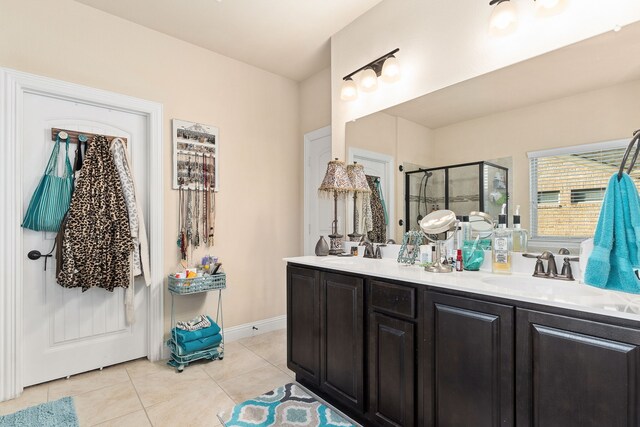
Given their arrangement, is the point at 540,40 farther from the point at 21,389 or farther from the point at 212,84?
the point at 21,389

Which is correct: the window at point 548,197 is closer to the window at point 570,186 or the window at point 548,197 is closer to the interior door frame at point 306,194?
the window at point 570,186

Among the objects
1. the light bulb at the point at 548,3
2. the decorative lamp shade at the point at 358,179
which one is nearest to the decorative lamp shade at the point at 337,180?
the decorative lamp shade at the point at 358,179

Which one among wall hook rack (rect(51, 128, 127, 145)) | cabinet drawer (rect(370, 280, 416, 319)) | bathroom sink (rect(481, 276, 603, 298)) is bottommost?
cabinet drawer (rect(370, 280, 416, 319))

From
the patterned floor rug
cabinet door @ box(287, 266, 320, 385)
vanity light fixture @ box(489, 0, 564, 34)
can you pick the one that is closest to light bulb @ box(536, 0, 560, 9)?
vanity light fixture @ box(489, 0, 564, 34)

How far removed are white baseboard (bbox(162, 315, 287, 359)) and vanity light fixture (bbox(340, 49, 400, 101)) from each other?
240 cm

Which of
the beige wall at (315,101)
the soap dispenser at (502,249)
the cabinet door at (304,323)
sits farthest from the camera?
the beige wall at (315,101)

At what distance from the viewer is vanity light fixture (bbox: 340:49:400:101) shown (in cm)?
237

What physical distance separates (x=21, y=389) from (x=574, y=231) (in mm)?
3520

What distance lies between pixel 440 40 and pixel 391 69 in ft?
1.21

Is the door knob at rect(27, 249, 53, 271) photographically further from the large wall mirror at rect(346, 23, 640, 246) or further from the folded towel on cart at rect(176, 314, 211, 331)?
the large wall mirror at rect(346, 23, 640, 246)

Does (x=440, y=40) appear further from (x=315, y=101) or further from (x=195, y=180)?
(x=195, y=180)

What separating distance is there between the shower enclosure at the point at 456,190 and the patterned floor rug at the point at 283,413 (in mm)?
1299

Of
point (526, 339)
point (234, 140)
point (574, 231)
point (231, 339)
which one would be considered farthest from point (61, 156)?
point (574, 231)

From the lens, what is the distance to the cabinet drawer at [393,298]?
5.18 ft
